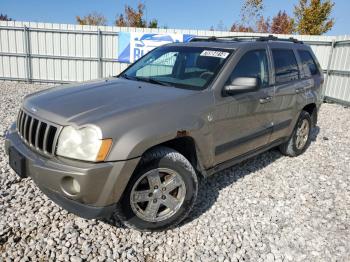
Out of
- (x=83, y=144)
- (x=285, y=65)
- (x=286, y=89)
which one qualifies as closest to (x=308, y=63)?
(x=285, y=65)

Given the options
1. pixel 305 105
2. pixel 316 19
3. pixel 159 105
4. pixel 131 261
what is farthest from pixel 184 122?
pixel 316 19

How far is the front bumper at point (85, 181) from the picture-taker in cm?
230

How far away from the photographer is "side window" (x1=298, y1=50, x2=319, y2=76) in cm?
484

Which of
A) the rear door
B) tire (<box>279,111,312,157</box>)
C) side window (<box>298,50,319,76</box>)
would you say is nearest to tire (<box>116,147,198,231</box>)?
the rear door

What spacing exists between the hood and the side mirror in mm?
442

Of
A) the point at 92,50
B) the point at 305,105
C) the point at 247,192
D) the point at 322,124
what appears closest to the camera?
the point at 247,192

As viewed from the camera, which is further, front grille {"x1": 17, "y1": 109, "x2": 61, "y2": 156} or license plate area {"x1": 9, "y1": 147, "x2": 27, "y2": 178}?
license plate area {"x1": 9, "y1": 147, "x2": 27, "y2": 178}

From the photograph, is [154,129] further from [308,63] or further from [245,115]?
[308,63]

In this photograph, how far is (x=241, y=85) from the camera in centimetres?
317

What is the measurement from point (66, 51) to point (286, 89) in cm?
1040

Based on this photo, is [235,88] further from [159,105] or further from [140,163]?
[140,163]

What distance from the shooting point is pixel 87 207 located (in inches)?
95.0

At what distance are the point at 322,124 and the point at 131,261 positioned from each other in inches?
270

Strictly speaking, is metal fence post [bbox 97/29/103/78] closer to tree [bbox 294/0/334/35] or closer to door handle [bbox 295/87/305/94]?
door handle [bbox 295/87/305/94]
